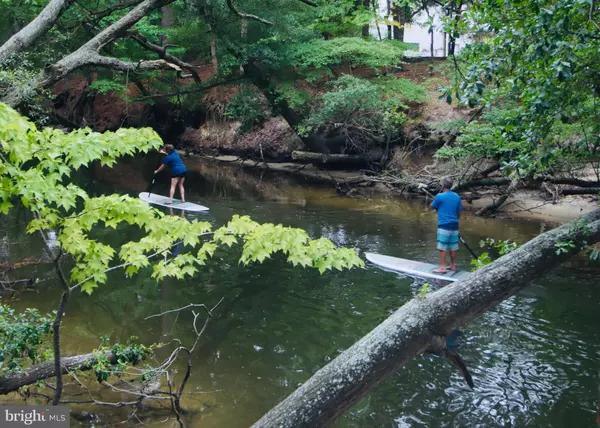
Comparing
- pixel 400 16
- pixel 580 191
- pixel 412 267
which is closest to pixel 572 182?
pixel 580 191

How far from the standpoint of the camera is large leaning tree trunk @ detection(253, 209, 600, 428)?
3711mm

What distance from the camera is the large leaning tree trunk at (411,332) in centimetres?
371

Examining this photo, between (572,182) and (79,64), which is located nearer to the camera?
(79,64)

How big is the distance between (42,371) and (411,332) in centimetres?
339

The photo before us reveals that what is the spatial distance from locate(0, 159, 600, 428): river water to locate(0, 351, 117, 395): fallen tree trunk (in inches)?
20.5

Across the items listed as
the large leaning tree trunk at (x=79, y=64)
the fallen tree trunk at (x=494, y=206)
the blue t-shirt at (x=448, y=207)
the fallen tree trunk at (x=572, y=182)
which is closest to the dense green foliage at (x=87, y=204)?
the blue t-shirt at (x=448, y=207)

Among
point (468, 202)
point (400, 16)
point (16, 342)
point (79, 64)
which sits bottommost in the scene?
point (468, 202)

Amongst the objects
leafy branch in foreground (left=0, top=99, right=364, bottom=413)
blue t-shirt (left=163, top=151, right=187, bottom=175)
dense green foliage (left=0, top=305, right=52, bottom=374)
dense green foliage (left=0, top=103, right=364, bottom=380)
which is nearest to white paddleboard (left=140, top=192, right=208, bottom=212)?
blue t-shirt (left=163, top=151, right=187, bottom=175)

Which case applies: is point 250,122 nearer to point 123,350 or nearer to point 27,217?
point 27,217

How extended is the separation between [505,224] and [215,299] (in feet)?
26.9

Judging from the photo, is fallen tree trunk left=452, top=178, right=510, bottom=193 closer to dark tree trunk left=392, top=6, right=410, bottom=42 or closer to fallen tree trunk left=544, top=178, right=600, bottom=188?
fallen tree trunk left=544, top=178, right=600, bottom=188

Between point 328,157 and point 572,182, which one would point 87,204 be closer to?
point 572,182

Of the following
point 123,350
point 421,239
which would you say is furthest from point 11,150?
point 421,239

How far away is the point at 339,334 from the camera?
7.10m
